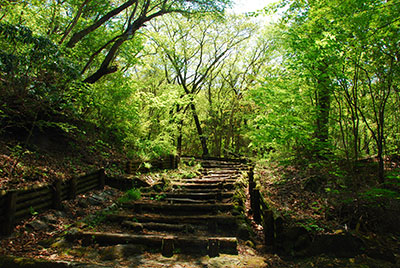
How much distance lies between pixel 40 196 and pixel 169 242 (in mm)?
3147

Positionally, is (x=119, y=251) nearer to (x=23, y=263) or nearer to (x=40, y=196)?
(x=23, y=263)

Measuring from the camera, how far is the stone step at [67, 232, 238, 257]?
466 centimetres

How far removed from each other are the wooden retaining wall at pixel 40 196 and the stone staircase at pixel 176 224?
1.12 metres

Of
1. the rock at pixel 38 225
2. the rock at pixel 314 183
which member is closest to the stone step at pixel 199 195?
the rock at pixel 314 183

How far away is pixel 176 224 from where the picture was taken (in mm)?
6137

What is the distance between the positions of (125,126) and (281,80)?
266 inches

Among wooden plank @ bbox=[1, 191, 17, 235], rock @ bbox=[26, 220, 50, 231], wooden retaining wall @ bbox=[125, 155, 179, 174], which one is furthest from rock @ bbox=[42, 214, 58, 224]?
wooden retaining wall @ bbox=[125, 155, 179, 174]

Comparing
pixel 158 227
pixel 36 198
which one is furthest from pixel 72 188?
pixel 158 227

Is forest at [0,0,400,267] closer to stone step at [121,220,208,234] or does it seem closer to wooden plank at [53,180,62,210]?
wooden plank at [53,180,62,210]

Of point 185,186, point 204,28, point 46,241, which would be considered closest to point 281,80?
point 185,186

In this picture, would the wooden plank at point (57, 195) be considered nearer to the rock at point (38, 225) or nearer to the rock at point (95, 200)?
the rock at point (38, 225)

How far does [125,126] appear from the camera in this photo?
33.9ft

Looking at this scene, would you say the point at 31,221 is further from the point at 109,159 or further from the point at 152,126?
the point at 152,126

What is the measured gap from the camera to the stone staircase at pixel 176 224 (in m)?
4.77
